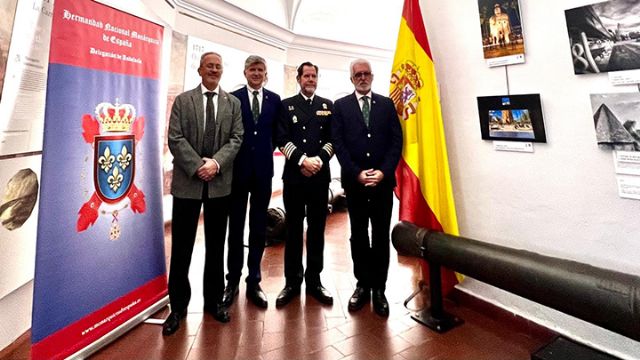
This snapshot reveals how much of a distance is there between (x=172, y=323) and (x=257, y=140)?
141 centimetres

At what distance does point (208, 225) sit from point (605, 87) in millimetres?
2487

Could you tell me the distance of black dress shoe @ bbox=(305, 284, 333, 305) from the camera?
7.77ft

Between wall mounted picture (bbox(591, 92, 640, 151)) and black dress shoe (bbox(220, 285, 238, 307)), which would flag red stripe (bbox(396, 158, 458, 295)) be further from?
black dress shoe (bbox(220, 285, 238, 307))

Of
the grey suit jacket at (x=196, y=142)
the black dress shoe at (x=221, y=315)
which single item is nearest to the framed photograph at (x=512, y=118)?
the grey suit jacket at (x=196, y=142)

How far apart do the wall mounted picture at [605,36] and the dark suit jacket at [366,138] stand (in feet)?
3.55

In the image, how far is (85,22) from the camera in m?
1.76

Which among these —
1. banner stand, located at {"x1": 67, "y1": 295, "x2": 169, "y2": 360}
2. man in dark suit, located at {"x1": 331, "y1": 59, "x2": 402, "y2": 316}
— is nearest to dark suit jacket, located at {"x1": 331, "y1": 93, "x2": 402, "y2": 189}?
man in dark suit, located at {"x1": 331, "y1": 59, "x2": 402, "y2": 316}

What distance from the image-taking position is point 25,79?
1778mm

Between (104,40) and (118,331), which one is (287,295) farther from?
(104,40)

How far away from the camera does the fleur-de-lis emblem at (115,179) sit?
1937 mm

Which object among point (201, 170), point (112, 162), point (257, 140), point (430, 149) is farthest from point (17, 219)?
point (430, 149)

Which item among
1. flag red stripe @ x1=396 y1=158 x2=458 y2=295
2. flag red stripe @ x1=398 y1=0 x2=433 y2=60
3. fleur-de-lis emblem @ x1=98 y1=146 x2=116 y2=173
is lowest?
flag red stripe @ x1=396 y1=158 x2=458 y2=295

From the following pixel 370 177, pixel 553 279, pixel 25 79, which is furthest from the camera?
pixel 370 177

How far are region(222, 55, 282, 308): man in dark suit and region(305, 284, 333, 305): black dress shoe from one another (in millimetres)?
388
